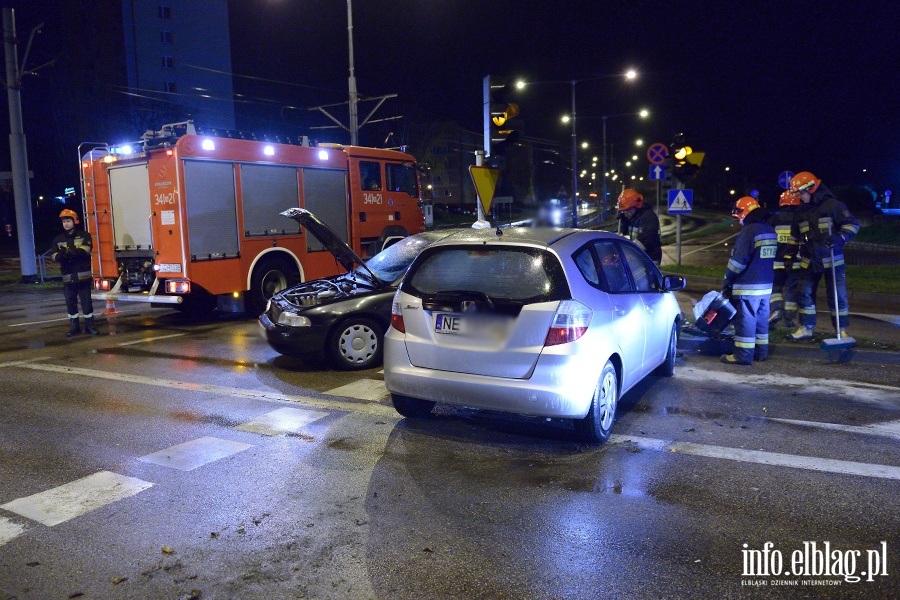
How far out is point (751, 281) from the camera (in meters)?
7.49

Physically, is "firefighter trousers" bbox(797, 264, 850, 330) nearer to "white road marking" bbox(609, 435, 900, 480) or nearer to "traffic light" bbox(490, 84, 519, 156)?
"traffic light" bbox(490, 84, 519, 156)

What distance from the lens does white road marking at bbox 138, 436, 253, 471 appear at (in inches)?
198

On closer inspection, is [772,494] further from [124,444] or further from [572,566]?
[124,444]

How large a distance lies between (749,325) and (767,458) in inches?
120

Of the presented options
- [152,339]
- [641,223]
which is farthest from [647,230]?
[152,339]

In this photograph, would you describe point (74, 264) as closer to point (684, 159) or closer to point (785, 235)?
point (785, 235)

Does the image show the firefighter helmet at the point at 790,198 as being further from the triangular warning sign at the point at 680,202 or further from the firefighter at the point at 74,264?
the firefighter at the point at 74,264

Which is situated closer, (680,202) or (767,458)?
(767,458)

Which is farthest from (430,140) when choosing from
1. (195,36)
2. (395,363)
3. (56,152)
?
(395,363)

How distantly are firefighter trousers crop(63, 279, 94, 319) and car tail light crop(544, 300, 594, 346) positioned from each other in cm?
852

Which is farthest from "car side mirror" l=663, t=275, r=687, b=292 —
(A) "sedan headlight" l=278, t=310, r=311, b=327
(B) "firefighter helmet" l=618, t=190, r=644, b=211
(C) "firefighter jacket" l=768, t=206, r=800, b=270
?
(A) "sedan headlight" l=278, t=310, r=311, b=327

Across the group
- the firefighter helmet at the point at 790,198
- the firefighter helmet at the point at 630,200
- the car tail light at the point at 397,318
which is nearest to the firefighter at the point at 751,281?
the firefighter helmet at the point at 790,198

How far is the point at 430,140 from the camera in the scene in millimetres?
76250

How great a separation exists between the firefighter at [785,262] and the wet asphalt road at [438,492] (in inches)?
81.5
